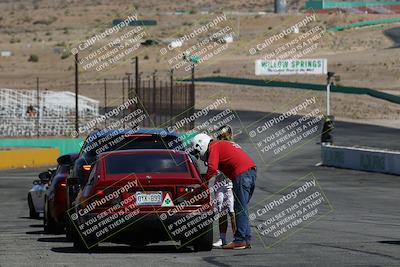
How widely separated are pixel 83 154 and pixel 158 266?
571cm

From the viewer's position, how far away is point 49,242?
61.7ft

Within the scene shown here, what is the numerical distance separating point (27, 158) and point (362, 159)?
15489mm

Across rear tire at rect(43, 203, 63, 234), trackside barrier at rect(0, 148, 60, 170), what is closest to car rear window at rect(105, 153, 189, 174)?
A: rear tire at rect(43, 203, 63, 234)

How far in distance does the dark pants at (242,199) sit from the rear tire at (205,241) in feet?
2.09

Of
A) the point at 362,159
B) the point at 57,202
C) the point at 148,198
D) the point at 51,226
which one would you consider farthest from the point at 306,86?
the point at 148,198

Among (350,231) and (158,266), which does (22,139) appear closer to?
(350,231)

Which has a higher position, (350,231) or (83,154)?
(83,154)

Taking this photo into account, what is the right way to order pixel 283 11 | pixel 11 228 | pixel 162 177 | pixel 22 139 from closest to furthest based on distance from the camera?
pixel 162 177 → pixel 11 228 → pixel 22 139 → pixel 283 11

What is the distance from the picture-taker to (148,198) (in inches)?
636

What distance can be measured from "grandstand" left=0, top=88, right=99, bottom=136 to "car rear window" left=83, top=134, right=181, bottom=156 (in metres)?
46.8

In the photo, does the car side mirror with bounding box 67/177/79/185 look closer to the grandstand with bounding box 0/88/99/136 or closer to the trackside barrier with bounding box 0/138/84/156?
the trackside barrier with bounding box 0/138/84/156

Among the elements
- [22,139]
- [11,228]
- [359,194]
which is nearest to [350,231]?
[11,228]

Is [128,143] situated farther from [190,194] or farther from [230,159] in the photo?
[190,194]

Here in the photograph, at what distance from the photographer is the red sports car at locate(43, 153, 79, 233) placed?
20534 millimetres
